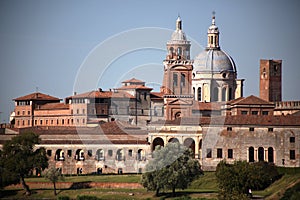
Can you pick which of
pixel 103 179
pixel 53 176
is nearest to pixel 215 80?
pixel 103 179

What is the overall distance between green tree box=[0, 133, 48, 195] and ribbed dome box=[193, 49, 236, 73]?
47827mm

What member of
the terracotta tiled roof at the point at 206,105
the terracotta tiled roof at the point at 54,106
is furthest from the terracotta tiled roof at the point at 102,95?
the terracotta tiled roof at the point at 206,105

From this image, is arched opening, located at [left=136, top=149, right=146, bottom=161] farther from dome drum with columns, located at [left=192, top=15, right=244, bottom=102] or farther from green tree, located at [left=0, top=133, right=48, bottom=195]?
dome drum with columns, located at [left=192, top=15, right=244, bottom=102]

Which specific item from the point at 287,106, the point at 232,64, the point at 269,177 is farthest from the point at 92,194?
the point at 232,64

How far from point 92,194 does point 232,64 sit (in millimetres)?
56050

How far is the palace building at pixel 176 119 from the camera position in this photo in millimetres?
98125

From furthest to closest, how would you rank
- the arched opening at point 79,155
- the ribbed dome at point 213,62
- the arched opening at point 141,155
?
the ribbed dome at point 213,62
the arched opening at point 79,155
the arched opening at point 141,155

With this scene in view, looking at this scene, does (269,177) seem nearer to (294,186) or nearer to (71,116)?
(294,186)

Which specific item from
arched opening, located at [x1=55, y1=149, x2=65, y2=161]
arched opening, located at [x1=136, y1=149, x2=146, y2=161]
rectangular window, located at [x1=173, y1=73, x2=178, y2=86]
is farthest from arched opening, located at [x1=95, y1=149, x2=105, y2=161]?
rectangular window, located at [x1=173, y1=73, x2=178, y2=86]

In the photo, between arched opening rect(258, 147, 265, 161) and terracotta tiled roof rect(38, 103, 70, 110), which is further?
terracotta tiled roof rect(38, 103, 70, 110)

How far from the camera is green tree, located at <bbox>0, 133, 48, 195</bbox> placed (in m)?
90.6

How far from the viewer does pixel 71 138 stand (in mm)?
108438

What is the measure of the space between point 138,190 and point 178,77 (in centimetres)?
4819

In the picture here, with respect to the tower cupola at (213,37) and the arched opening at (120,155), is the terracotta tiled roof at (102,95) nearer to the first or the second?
the tower cupola at (213,37)
